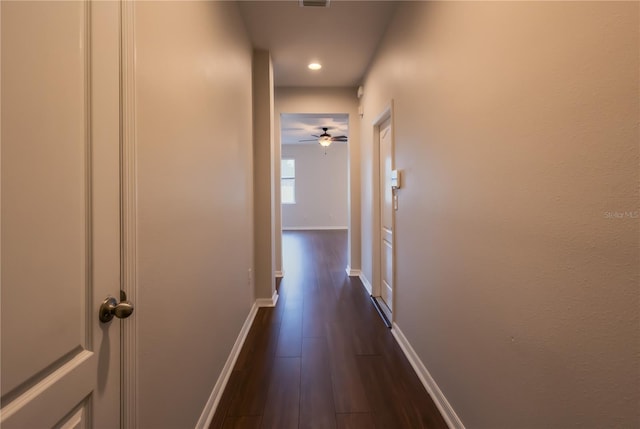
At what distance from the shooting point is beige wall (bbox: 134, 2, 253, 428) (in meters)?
1.03

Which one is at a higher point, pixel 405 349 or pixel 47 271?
pixel 47 271

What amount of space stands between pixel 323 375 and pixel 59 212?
1.88 m

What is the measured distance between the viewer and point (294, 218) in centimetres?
992

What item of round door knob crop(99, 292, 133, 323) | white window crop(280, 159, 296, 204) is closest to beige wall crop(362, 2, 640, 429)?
round door knob crop(99, 292, 133, 323)

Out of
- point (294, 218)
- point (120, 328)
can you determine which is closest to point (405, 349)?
point (120, 328)

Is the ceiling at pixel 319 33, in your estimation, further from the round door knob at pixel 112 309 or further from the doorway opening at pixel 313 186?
the doorway opening at pixel 313 186

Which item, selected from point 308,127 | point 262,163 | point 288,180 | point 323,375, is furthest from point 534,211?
point 288,180

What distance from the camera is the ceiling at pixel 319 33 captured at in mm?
2479

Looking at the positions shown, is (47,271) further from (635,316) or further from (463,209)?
(463,209)

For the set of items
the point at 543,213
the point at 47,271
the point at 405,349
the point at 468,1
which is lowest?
the point at 405,349

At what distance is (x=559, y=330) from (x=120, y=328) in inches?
52.5

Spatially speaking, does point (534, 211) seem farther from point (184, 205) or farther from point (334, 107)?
point (334, 107)

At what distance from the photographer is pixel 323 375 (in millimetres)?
2012

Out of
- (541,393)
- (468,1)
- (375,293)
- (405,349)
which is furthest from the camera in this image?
(375,293)
